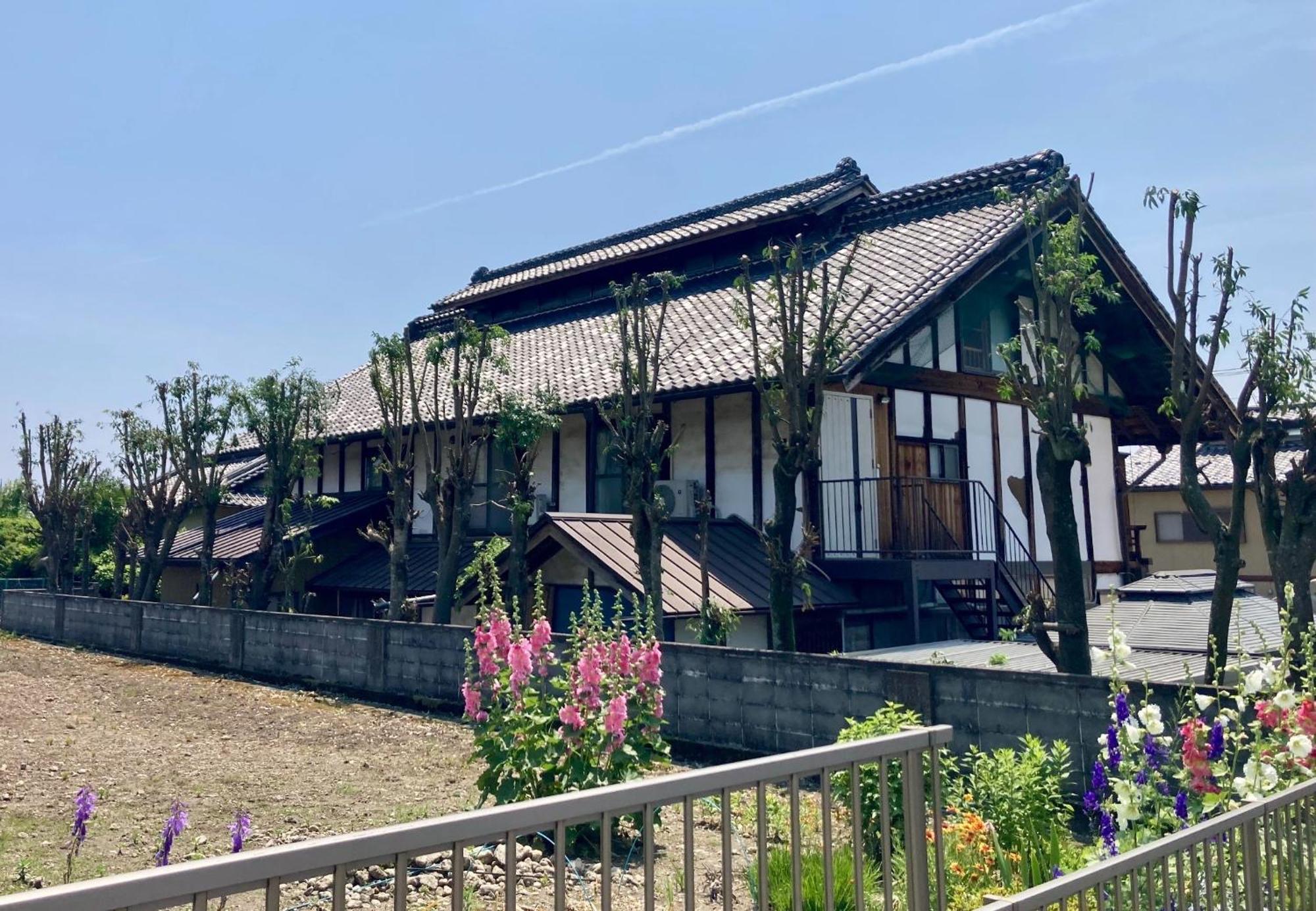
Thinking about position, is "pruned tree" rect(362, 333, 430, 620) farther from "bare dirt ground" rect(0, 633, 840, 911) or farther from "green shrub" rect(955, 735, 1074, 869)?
"green shrub" rect(955, 735, 1074, 869)

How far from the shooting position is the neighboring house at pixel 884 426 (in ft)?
45.0

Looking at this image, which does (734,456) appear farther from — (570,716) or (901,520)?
(570,716)

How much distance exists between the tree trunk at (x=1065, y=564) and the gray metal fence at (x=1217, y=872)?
415 cm

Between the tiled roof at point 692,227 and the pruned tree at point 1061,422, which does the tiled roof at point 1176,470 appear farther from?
the pruned tree at point 1061,422

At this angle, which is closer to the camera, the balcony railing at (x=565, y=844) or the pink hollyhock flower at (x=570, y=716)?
the balcony railing at (x=565, y=844)

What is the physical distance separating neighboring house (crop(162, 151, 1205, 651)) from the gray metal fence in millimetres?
8242

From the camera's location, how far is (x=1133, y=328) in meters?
16.9

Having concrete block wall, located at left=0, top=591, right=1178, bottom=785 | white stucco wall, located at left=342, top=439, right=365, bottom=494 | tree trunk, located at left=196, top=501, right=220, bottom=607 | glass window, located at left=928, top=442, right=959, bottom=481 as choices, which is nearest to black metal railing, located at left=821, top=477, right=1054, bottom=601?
glass window, located at left=928, top=442, right=959, bottom=481

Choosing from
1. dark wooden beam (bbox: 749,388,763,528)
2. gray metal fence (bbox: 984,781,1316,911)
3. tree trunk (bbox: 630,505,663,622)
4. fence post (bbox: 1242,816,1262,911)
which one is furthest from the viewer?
dark wooden beam (bbox: 749,388,763,528)

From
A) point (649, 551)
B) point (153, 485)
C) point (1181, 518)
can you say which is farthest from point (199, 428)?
point (1181, 518)

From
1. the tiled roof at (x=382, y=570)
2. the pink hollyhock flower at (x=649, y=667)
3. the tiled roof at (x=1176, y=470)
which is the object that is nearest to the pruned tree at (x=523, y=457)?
the tiled roof at (x=382, y=570)

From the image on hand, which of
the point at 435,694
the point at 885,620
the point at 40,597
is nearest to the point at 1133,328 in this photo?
the point at 885,620

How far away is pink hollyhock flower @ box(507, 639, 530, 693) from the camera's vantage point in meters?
5.84

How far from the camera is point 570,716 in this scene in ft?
18.8
